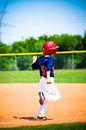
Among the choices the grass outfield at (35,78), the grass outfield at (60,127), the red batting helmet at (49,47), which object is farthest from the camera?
the grass outfield at (35,78)

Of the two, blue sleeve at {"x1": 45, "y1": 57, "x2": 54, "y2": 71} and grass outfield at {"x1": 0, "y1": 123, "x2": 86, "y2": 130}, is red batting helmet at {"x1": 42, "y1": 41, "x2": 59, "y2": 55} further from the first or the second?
grass outfield at {"x1": 0, "y1": 123, "x2": 86, "y2": 130}

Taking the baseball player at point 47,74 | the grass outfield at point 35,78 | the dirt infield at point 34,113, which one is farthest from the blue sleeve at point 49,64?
the grass outfield at point 35,78

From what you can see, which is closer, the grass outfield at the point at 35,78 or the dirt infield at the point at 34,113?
the dirt infield at the point at 34,113

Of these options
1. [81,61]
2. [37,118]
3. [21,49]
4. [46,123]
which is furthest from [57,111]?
[21,49]

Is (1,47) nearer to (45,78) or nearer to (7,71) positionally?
(7,71)

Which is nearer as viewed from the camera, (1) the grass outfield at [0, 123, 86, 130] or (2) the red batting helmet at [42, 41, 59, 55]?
(1) the grass outfield at [0, 123, 86, 130]

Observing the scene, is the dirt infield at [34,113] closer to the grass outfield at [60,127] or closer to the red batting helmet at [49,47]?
the grass outfield at [60,127]

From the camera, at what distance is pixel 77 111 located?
187 inches

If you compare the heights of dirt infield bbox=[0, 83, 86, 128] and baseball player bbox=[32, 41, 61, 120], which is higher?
baseball player bbox=[32, 41, 61, 120]

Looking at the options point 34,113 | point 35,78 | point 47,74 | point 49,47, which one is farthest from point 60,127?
point 35,78

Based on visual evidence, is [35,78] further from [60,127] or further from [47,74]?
[60,127]

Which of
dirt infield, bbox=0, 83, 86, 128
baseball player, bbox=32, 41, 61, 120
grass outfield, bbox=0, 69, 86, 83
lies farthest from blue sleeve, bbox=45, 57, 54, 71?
grass outfield, bbox=0, 69, 86, 83

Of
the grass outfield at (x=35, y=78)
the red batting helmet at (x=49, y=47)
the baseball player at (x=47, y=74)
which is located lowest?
the grass outfield at (x=35, y=78)

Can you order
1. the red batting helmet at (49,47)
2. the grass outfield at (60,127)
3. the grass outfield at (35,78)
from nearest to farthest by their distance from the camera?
1. the grass outfield at (60,127)
2. the red batting helmet at (49,47)
3. the grass outfield at (35,78)
